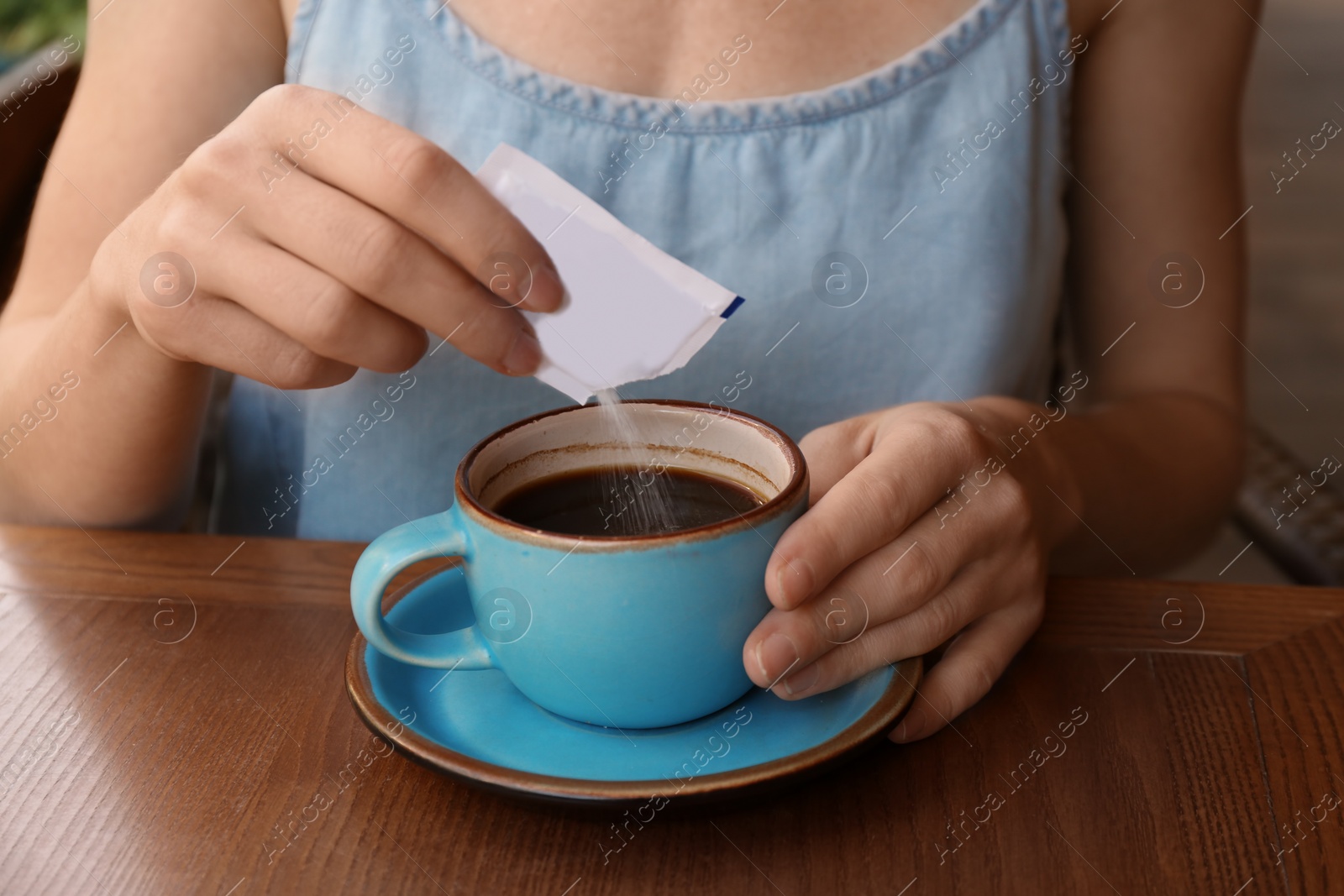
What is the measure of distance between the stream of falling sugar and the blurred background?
0.59 m

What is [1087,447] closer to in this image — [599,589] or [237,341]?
[599,589]

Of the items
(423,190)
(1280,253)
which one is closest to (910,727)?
(423,190)

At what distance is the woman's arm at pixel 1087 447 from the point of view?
564 mm

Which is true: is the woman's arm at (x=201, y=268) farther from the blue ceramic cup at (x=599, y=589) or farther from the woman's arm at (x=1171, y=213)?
the woman's arm at (x=1171, y=213)

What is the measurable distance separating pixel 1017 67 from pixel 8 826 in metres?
0.98

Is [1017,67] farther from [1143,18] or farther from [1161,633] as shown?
[1161,633]

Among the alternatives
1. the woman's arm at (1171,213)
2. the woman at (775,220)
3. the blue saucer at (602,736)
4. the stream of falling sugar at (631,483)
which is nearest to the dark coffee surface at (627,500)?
the stream of falling sugar at (631,483)

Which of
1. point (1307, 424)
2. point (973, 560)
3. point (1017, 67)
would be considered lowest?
point (1307, 424)

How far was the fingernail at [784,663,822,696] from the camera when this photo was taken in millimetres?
548

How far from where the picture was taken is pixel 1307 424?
3.21 metres

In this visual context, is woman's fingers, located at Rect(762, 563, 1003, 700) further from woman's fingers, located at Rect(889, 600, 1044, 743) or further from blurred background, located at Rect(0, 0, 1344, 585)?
blurred background, located at Rect(0, 0, 1344, 585)

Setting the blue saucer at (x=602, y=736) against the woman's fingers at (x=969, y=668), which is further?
the woman's fingers at (x=969, y=668)

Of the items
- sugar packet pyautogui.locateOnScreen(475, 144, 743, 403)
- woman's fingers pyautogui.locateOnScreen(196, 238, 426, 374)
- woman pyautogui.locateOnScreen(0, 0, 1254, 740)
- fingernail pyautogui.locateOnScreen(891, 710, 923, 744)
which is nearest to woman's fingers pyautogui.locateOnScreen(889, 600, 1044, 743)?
fingernail pyautogui.locateOnScreen(891, 710, 923, 744)

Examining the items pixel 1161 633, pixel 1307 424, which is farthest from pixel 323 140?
pixel 1307 424
